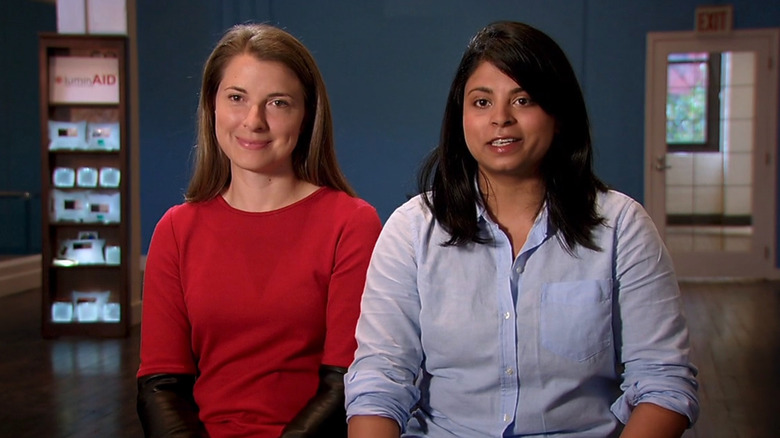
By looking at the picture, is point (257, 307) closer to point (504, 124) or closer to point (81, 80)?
point (504, 124)

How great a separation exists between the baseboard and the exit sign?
21.2 feet

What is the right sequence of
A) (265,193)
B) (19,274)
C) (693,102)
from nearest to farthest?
1. (265,193)
2. (19,274)
3. (693,102)

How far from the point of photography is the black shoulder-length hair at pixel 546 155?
134 centimetres

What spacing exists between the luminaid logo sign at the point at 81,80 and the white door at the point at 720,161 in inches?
195

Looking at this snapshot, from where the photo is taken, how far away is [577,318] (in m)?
1.33

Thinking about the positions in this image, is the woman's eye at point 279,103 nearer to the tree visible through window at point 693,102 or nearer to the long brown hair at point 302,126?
the long brown hair at point 302,126

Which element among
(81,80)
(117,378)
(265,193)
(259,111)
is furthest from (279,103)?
(81,80)

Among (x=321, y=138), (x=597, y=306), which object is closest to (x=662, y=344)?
(x=597, y=306)

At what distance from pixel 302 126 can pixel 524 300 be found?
1.85ft

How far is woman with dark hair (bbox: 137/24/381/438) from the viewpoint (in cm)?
149

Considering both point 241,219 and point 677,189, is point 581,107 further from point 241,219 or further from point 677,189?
point 677,189

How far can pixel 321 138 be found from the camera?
5.26 ft

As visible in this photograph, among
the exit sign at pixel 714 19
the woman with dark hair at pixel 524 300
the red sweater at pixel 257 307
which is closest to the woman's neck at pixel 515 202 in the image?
the woman with dark hair at pixel 524 300

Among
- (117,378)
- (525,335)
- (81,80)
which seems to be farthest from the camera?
(81,80)
